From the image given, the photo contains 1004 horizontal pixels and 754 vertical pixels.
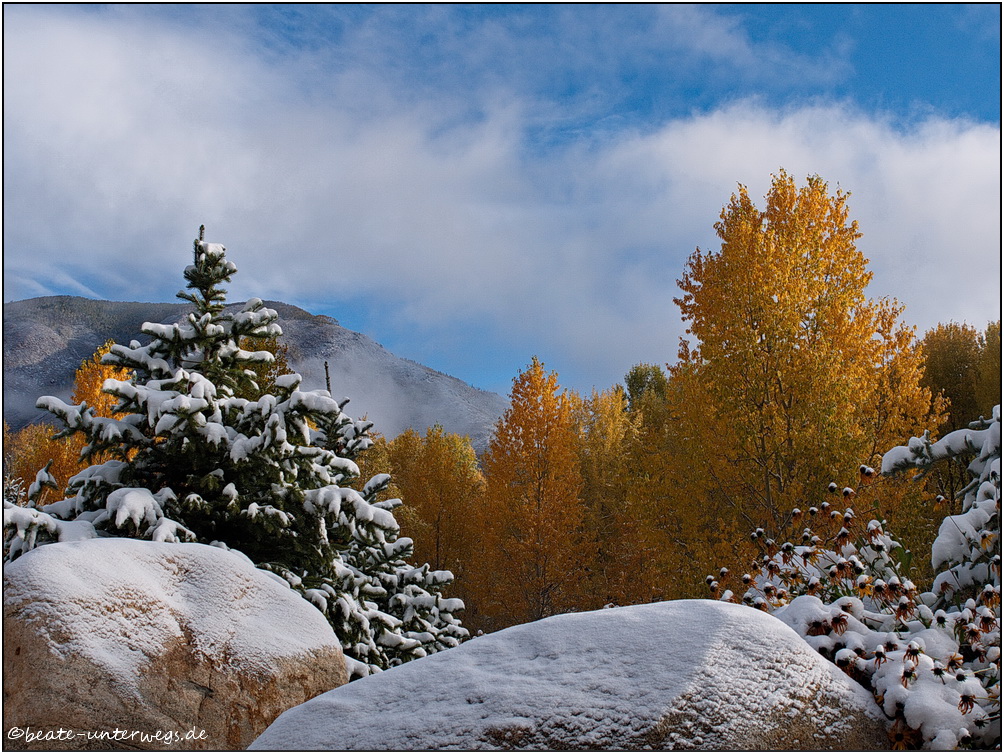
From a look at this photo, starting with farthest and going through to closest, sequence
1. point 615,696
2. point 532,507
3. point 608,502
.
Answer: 1. point 608,502
2. point 532,507
3. point 615,696

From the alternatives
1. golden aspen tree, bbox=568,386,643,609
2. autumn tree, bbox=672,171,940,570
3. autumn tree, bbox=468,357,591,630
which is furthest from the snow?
golden aspen tree, bbox=568,386,643,609

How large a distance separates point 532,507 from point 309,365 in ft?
459

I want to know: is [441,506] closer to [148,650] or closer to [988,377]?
[148,650]

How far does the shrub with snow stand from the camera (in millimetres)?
3449

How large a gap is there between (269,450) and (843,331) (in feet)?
27.3

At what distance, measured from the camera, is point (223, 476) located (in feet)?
23.4

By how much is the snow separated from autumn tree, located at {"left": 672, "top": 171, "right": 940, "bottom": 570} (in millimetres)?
6999

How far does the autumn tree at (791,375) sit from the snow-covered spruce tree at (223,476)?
537cm

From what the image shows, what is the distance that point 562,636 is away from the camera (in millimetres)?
3412

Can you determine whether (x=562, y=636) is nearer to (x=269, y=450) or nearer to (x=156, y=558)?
Answer: (x=156, y=558)

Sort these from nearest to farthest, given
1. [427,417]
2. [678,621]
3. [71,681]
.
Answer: [678,621] → [71,681] → [427,417]

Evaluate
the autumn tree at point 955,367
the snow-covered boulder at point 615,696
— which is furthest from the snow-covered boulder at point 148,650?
the autumn tree at point 955,367

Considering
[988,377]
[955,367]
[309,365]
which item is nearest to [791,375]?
[988,377]

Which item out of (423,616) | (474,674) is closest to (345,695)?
(474,674)
